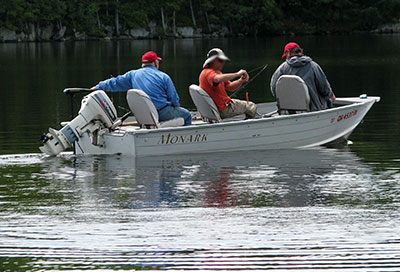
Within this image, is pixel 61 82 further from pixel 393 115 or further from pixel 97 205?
pixel 97 205

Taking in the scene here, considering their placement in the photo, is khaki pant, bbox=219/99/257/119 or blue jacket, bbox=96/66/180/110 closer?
blue jacket, bbox=96/66/180/110

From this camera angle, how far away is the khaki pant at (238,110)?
14727 millimetres

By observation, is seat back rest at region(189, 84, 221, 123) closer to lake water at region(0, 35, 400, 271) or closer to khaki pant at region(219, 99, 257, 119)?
khaki pant at region(219, 99, 257, 119)

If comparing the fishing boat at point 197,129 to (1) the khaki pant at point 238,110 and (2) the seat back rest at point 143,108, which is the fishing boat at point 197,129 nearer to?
(2) the seat back rest at point 143,108

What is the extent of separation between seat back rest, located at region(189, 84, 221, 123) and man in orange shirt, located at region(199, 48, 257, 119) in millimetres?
155

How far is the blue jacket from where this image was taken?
46.7ft

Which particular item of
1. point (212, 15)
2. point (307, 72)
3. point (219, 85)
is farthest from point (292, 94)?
point (212, 15)

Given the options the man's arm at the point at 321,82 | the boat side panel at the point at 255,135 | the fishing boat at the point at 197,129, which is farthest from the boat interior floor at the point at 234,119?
the man's arm at the point at 321,82

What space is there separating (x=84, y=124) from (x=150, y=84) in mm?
1235

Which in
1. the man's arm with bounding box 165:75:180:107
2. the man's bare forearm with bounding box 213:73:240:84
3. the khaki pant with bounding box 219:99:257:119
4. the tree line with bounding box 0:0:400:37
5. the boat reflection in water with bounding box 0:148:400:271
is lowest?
the boat reflection in water with bounding box 0:148:400:271

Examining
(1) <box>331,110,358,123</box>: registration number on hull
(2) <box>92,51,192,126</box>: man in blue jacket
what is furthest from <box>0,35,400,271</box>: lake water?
(2) <box>92,51,192,126</box>: man in blue jacket

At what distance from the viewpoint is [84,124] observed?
44.8 feet

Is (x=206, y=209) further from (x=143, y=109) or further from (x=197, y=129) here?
(x=143, y=109)

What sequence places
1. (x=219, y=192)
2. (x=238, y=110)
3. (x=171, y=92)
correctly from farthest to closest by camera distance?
(x=238, y=110) → (x=171, y=92) → (x=219, y=192)
